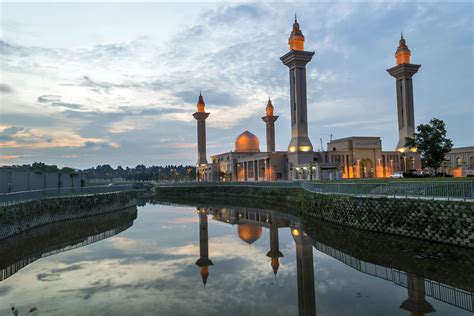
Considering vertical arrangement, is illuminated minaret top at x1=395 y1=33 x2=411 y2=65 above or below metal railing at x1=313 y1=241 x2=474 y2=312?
above

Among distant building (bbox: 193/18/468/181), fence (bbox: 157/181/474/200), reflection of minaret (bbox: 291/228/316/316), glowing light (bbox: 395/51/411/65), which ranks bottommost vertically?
reflection of minaret (bbox: 291/228/316/316)

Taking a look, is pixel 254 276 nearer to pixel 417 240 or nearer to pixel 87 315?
pixel 87 315

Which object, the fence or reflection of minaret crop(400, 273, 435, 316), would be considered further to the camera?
the fence

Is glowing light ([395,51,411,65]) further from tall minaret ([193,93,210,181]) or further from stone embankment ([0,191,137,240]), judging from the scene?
stone embankment ([0,191,137,240])

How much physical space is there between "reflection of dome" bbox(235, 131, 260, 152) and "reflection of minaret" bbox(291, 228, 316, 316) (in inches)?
3170

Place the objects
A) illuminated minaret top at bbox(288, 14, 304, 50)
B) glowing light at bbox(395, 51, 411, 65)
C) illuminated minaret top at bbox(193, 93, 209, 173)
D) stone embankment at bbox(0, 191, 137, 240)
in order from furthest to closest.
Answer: illuminated minaret top at bbox(193, 93, 209, 173), glowing light at bbox(395, 51, 411, 65), illuminated minaret top at bbox(288, 14, 304, 50), stone embankment at bbox(0, 191, 137, 240)

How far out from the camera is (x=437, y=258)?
1753 cm

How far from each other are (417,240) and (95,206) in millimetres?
32025

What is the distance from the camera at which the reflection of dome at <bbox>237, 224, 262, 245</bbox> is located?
2636 cm

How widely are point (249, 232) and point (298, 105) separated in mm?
47378

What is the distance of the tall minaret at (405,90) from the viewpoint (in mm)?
80375

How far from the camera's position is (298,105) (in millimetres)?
72812

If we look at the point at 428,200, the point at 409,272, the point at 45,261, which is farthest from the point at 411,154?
the point at 45,261

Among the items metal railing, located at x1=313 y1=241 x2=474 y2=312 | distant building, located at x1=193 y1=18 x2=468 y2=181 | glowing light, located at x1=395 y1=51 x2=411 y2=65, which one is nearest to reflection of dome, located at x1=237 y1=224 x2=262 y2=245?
metal railing, located at x1=313 y1=241 x2=474 y2=312
